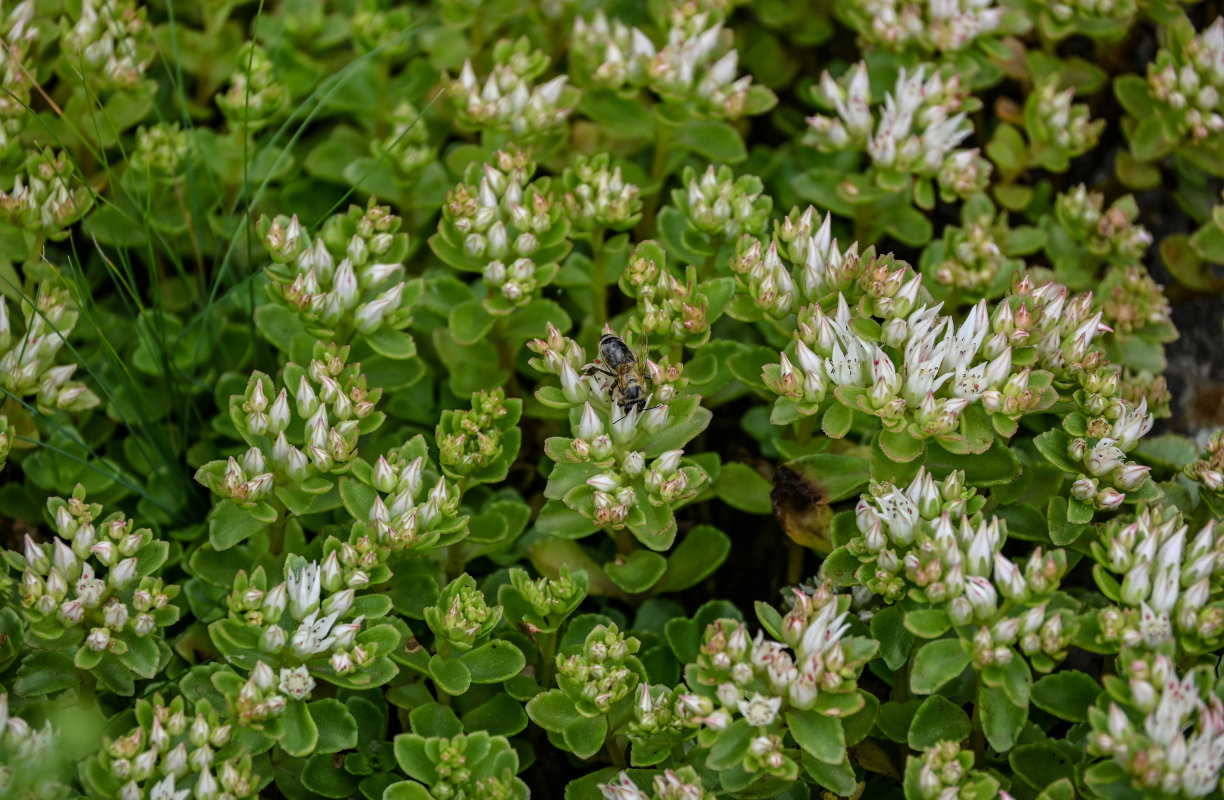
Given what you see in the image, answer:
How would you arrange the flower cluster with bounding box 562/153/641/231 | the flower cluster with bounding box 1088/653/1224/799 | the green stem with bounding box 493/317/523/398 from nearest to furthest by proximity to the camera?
the flower cluster with bounding box 1088/653/1224/799
the flower cluster with bounding box 562/153/641/231
the green stem with bounding box 493/317/523/398

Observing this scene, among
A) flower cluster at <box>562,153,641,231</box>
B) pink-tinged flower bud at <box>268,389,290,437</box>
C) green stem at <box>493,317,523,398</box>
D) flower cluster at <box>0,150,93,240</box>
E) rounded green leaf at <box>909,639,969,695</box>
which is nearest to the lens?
rounded green leaf at <box>909,639,969,695</box>

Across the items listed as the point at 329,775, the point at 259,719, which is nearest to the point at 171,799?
the point at 259,719

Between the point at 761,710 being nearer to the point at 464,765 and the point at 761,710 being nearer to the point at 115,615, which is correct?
the point at 464,765

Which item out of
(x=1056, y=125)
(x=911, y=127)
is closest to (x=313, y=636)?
(x=911, y=127)

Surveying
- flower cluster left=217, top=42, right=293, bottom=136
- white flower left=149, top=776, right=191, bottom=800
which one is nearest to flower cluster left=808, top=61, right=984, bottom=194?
flower cluster left=217, top=42, right=293, bottom=136

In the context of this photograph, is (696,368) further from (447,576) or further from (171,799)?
(171,799)

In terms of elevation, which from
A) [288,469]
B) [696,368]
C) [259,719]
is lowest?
[696,368]

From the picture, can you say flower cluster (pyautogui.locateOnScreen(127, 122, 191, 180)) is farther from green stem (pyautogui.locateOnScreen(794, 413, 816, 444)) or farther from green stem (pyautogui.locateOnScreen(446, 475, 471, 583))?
green stem (pyautogui.locateOnScreen(794, 413, 816, 444))
